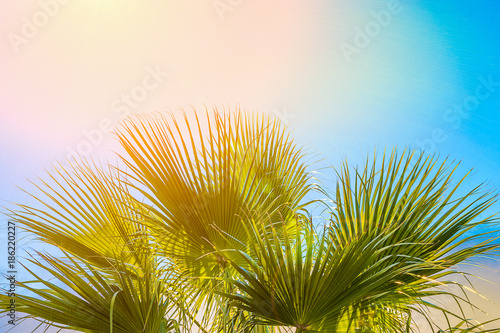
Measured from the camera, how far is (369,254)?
96 centimetres

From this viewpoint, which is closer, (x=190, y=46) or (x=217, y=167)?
(x=217, y=167)

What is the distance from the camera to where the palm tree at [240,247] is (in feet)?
3.16

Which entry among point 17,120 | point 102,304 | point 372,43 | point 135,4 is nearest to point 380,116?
point 372,43

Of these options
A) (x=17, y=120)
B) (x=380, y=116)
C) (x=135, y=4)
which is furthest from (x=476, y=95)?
(x=17, y=120)

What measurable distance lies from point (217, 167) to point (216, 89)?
20.9 ft

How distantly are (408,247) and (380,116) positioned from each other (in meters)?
7.24

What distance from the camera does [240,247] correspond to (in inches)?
57.2

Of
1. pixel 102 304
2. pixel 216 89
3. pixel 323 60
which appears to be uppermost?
pixel 323 60

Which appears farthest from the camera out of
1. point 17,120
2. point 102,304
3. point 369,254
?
point 17,120

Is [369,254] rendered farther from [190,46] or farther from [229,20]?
[229,20]

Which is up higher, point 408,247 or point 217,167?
point 217,167

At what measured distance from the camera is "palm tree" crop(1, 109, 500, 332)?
96cm

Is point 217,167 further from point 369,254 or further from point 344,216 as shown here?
point 369,254

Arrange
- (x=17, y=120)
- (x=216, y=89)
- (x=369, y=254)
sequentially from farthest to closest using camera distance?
(x=216, y=89), (x=17, y=120), (x=369, y=254)
